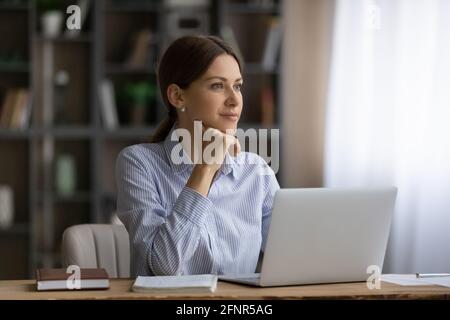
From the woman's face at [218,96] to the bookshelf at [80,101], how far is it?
8.86 feet

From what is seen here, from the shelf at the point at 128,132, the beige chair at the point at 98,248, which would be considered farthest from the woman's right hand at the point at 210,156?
the shelf at the point at 128,132

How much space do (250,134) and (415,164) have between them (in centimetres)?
103

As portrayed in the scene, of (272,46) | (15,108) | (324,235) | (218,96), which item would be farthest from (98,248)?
(272,46)

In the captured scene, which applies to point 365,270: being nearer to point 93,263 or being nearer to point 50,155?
point 93,263

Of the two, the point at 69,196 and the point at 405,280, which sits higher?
the point at 405,280

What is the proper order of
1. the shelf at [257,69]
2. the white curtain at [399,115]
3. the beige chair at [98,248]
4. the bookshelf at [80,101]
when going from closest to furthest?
the beige chair at [98,248], the white curtain at [399,115], the bookshelf at [80,101], the shelf at [257,69]

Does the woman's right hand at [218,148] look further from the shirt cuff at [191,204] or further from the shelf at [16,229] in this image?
the shelf at [16,229]

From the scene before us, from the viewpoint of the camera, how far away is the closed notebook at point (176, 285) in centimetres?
200

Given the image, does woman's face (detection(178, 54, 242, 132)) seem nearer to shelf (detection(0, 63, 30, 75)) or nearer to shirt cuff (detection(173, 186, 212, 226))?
shirt cuff (detection(173, 186, 212, 226))

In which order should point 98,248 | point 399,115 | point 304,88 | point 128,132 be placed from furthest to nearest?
1. point 304,88
2. point 128,132
3. point 399,115
4. point 98,248

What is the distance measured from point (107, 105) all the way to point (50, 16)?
0.58 m

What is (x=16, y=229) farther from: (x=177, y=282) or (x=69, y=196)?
(x=177, y=282)

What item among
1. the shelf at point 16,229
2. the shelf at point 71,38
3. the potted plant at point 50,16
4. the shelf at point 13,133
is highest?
the potted plant at point 50,16

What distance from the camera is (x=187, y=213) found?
234cm
